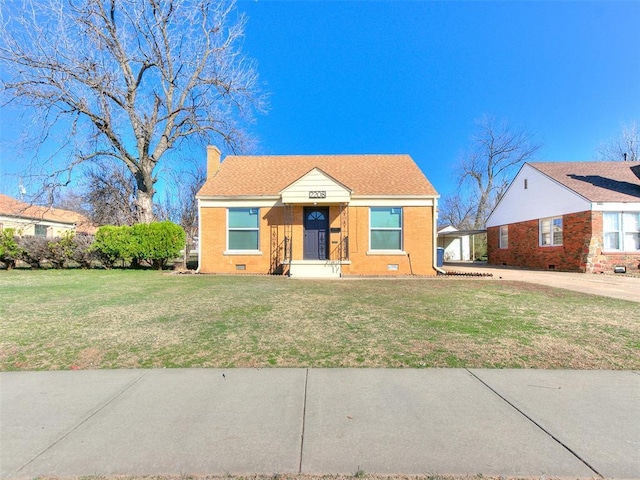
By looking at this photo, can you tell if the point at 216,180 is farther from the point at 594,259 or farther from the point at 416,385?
the point at 594,259

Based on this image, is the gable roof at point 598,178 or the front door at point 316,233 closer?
the front door at point 316,233

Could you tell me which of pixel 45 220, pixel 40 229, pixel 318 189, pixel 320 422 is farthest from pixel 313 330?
pixel 40 229

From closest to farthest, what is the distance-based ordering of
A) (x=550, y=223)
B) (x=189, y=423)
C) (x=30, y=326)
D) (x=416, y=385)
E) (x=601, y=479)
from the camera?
(x=601, y=479) → (x=189, y=423) → (x=416, y=385) → (x=30, y=326) → (x=550, y=223)

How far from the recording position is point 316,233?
47.8ft

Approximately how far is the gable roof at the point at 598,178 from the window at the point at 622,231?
0.79 meters

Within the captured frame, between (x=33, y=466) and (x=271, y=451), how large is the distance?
1723 millimetres

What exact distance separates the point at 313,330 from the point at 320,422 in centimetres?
258

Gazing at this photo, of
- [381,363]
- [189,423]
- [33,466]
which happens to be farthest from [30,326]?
[381,363]

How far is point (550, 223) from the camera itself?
60.7ft

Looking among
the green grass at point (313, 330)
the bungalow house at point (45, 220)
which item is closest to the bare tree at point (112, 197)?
the bungalow house at point (45, 220)

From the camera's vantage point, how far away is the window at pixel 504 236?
74.5 feet

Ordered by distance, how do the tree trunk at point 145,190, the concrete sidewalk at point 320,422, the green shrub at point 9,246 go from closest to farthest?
the concrete sidewalk at point 320,422 → the green shrub at point 9,246 → the tree trunk at point 145,190

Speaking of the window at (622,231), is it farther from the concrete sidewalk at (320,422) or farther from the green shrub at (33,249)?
the green shrub at (33,249)

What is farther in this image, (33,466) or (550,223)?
(550,223)
